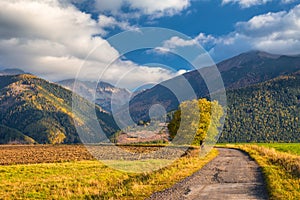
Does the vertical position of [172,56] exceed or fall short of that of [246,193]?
it exceeds it

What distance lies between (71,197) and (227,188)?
10440mm

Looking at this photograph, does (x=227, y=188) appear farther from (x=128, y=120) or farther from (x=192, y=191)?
(x=128, y=120)

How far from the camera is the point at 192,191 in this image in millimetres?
19281

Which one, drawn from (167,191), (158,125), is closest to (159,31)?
(167,191)

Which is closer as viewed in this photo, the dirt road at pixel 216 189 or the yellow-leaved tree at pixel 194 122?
the dirt road at pixel 216 189

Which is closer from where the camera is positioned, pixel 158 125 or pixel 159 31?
pixel 159 31

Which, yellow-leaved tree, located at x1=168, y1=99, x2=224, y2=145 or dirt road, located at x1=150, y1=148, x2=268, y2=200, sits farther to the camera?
yellow-leaved tree, located at x1=168, y1=99, x2=224, y2=145

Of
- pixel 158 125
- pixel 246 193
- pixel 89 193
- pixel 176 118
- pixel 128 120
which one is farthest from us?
pixel 176 118

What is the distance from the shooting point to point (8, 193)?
23.4 m

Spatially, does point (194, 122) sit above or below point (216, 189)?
above

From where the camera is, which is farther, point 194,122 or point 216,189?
point 194,122

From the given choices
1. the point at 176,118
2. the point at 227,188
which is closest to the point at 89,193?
the point at 227,188

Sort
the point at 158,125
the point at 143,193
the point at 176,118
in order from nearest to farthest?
the point at 143,193, the point at 158,125, the point at 176,118

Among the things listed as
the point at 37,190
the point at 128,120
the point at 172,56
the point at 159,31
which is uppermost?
the point at 159,31
